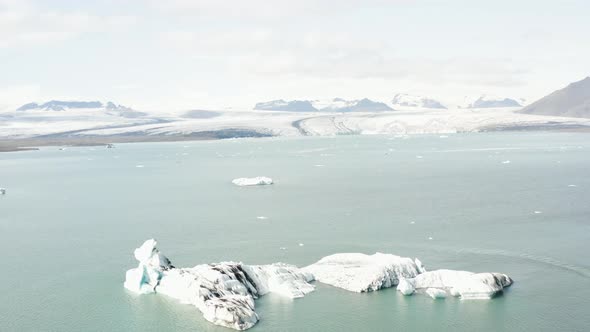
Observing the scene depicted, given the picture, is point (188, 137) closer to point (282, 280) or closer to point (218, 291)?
point (282, 280)

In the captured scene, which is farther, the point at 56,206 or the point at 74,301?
the point at 56,206

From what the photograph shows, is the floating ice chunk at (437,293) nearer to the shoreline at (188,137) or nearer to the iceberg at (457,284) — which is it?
the iceberg at (457,284)

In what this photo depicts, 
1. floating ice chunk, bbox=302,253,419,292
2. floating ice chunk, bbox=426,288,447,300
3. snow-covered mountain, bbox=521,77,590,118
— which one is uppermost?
snow-covered mountain, bbox=521,77,590,118

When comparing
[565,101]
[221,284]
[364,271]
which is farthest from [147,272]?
[565,101]

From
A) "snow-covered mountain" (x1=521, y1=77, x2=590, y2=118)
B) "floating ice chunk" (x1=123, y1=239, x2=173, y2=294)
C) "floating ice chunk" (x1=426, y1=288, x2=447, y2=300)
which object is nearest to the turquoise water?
"floating ice chunk" (x1=426, y1=288, x2=447, y2=300)

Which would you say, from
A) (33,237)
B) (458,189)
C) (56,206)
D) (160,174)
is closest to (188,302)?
(33,237)

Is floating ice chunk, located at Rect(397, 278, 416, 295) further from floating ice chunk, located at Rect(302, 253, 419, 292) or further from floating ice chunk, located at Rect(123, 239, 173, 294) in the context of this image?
floating ice chunk, located at Rect(123, 239, 173, 294)

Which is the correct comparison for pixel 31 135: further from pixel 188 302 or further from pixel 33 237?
pixel 188 302

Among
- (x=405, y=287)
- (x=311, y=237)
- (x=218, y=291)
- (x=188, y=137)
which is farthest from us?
(x=188, y=137)
